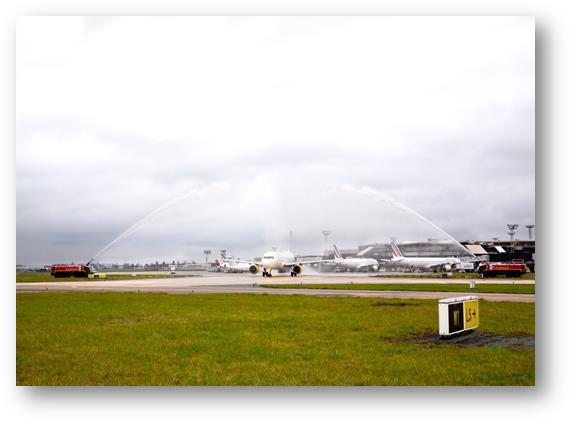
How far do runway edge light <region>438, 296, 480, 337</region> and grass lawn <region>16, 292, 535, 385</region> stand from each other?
449mm

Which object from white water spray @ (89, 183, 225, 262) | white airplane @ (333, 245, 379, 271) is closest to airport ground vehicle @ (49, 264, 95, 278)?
white water spray @ (89, 183, 225, 262)

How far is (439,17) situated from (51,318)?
9.73m

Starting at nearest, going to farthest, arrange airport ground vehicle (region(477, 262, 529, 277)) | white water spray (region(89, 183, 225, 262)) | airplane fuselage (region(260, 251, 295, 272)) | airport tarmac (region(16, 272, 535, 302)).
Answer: white water spray (region(89, 183, 225, 262)), airport ground vehicle (region(477, 262, 529, 277)), airport tarmac (region(16, 272, 535, 302)), airplane fuselage (region(260, 251, 295, 272))

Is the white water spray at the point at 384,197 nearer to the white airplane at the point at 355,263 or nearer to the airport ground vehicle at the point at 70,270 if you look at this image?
the white airplane at the point at 355,263

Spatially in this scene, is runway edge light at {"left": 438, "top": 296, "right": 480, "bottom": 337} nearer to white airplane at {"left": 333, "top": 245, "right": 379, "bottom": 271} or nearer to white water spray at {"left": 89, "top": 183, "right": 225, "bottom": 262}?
white water spray at {"left": 89, "top": 183, "right": 225, "bottom": 262}

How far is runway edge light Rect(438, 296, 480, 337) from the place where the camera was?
29.3 feet

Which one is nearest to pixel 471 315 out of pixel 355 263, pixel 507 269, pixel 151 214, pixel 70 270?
pixel 507 269

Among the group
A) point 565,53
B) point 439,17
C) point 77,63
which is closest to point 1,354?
point 77,63

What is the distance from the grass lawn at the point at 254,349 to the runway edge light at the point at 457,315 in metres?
0.45

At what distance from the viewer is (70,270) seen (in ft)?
37.8

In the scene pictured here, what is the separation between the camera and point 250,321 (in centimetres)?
1066

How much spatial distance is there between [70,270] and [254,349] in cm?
535

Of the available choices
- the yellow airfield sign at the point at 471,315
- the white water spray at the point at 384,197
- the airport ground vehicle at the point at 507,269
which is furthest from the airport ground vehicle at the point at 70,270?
the airport ground vehicle at the point at 507,269

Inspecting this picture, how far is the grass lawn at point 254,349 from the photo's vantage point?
7.79 m
